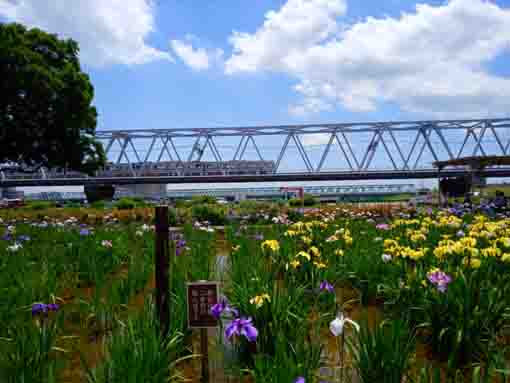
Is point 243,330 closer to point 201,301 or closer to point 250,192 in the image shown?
point 201,301

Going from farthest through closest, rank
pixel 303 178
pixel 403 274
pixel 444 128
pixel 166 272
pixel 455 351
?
pixel 444 128, pixel 303 178, pixel 403 274, pixel 166 272, pixel 455 351

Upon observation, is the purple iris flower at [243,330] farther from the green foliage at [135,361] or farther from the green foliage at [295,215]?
the green foliage at [295,215]

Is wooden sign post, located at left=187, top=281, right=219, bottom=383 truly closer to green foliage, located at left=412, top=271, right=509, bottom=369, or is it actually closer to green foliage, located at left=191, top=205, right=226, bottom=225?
green foliage, located at left=412, top=271, right=509, bottom=369

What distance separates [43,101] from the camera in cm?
1462

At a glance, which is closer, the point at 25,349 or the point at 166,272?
the point at 25,349

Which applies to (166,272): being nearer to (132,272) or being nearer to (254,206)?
(132,272)

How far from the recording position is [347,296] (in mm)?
4105

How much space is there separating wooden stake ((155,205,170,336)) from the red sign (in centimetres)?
36

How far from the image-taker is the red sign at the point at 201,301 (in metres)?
2.18

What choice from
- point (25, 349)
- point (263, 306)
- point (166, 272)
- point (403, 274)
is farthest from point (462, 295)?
point (25, 349)

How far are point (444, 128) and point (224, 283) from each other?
6137cm

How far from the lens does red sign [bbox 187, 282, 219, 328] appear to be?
86.0 inches

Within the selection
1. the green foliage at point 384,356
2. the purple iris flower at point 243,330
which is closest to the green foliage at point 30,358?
the purple iris flower at point 243,330

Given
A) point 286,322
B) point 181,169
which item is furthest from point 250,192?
point 286,322
